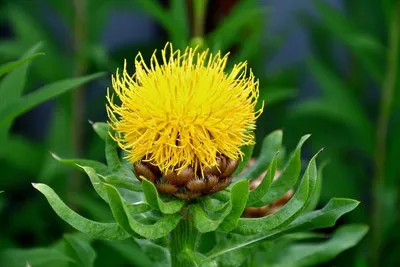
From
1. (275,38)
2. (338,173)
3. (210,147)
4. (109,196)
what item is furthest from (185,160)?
(275,38)

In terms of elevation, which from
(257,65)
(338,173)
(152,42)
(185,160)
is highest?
(152,42)

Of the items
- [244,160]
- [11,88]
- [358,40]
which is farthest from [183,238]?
[358,40]

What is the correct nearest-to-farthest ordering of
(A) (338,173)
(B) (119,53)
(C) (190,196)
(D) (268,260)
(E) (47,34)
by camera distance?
(C) (190,196) → (D) (268,260) → (A) (338,173) → (E) (47,34) → (B) (119,53)

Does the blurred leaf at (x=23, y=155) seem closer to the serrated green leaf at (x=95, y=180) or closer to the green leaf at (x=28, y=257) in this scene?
the green leaf at (x=28, y=257)

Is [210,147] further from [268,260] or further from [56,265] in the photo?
[56,265]

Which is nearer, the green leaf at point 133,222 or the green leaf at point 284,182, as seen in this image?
the green leaf at point 133,222

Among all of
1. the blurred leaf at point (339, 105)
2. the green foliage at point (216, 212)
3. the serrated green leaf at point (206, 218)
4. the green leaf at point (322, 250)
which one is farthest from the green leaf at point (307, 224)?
the blurred leaf at point (339, 105)
